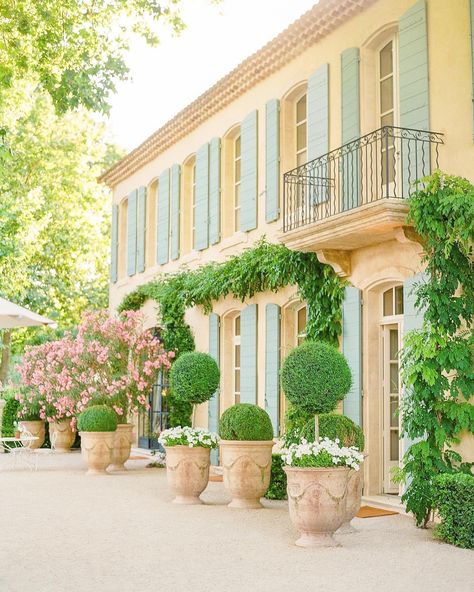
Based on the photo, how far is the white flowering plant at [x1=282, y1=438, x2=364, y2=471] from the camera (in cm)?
777

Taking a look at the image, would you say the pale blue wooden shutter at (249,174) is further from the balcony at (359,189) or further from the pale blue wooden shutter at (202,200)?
the pale blue wooden shutter at (202,200)

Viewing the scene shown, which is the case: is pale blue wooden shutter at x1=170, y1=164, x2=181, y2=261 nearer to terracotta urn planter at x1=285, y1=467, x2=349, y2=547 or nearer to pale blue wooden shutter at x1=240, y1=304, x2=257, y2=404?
pale blue wooden shutter at x1=240, y1=304, x2=257, y2=404

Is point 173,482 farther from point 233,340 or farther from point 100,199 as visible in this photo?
point 100,199

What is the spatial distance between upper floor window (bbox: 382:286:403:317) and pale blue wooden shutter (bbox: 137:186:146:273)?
8791mm

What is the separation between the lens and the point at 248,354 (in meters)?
13.6

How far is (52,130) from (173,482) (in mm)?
18885

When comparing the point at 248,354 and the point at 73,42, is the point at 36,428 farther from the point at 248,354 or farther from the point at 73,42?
the point at 73,42

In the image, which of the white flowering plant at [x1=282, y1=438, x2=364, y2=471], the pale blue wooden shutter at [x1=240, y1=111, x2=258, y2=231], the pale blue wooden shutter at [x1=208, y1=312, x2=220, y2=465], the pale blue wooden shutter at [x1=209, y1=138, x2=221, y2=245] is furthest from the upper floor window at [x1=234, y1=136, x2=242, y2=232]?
the white flowering plant at [x1=282, y1=438, x2=364, y2=471]

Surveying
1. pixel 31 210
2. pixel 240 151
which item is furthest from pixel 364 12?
pixel 31 210

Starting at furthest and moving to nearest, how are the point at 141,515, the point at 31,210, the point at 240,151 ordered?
the point at 31,210 < the point at 240,151 < the point at 141,515

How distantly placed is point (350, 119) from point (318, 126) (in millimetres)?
824

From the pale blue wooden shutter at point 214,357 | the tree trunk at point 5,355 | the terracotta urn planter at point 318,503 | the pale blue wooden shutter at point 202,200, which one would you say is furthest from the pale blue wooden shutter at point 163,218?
the tree trunk at point 5,355

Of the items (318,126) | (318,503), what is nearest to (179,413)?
(318,126)

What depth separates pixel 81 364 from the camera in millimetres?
14852
